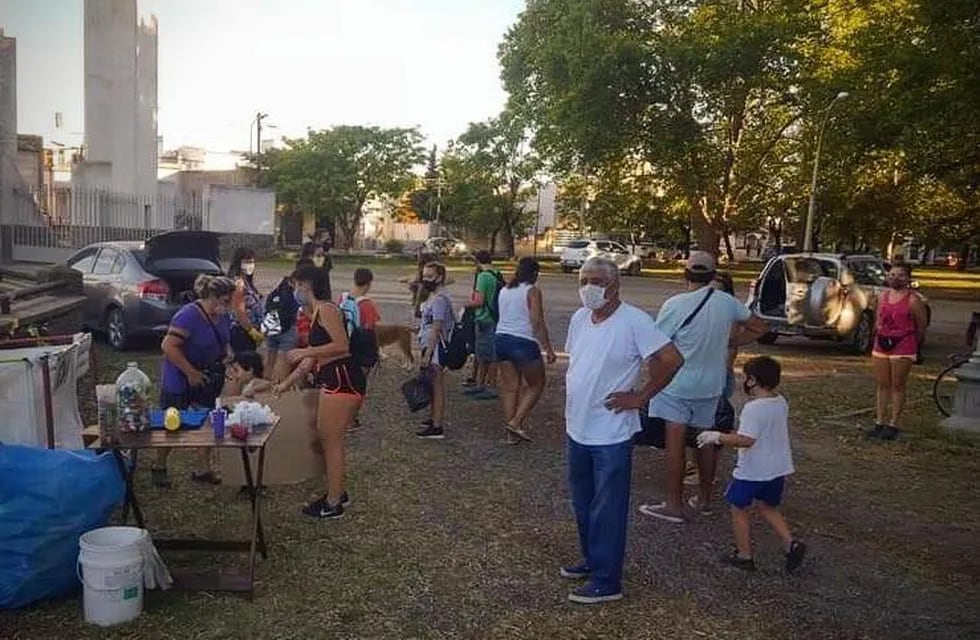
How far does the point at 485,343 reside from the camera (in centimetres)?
898

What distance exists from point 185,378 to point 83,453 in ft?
4.60

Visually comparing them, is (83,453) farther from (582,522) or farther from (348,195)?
(348,195)

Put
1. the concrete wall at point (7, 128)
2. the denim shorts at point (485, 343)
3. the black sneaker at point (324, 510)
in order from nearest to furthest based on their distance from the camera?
the black sneaker at point (324, 510) < the denim shorts at point (485, 343) < the concrete wall at point (7, 128)

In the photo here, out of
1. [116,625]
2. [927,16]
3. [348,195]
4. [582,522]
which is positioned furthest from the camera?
[348,195]

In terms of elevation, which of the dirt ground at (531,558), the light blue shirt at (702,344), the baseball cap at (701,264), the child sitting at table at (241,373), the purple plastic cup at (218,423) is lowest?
the dirt ground at (531,558)

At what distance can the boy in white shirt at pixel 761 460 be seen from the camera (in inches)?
189

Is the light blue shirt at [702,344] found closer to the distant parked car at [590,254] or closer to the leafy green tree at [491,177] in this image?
the distant parked car at [590,254]

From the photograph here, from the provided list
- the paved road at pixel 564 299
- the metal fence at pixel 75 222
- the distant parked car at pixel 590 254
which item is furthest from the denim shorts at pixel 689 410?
the distant parked car at pixel 590 254

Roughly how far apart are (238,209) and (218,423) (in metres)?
32.1

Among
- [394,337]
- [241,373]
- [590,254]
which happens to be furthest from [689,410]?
[590,254]

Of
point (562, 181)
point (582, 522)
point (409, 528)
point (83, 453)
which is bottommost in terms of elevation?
point (409, 528)

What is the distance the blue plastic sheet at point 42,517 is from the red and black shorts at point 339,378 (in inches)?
56.7

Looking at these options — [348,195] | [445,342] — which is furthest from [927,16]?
[348,195]

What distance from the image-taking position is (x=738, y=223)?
46.1 meters
